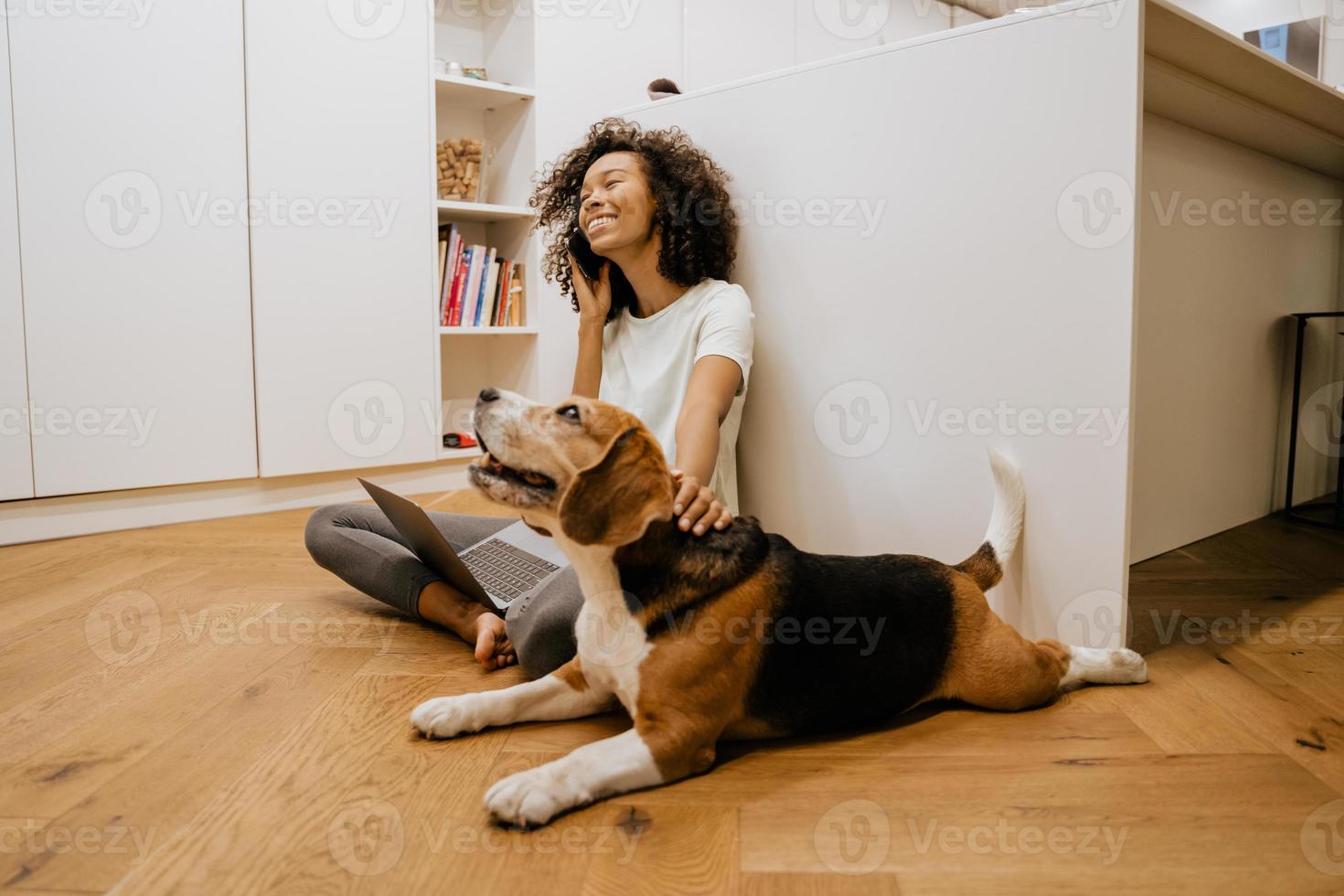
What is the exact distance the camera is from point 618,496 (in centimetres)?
119

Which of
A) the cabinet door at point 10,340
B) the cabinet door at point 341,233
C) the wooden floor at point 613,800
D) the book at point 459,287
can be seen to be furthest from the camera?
the book at point 459,287

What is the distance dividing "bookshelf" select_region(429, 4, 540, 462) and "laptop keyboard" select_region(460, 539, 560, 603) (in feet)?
5.52

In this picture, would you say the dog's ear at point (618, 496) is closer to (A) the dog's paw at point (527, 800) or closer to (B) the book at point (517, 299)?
(A) the dog's paw at point (527, 800)

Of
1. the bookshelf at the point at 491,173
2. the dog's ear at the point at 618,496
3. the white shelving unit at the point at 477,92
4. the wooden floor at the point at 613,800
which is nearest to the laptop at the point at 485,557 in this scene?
the wooden floor at the point at 613,800

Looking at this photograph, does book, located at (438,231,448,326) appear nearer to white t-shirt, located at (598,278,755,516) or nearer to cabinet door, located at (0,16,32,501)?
cabinet door, located at (0,16,32,501)

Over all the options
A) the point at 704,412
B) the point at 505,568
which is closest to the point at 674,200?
the point at 704,412

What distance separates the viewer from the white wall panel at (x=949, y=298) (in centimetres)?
155

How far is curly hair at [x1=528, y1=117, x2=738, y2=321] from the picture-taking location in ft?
6.33

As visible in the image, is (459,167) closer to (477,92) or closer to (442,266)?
(477,92)

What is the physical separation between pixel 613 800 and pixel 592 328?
45.7 inches

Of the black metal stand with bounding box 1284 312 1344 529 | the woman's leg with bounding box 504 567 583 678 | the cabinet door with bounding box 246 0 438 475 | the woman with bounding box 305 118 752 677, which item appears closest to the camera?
the woman's leg with bounding box 504 567 583 678

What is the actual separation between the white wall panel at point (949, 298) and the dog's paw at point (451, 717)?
86 cm

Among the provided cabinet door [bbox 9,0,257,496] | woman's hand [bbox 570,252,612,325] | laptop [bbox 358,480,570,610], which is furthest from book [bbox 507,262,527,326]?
laptop [bbox 358,480,570,610]

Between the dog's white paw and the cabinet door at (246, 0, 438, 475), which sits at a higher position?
the cabinet door at (246, 0, 438, 475)
